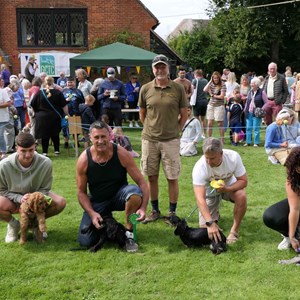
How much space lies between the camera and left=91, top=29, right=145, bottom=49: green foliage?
54.4ft

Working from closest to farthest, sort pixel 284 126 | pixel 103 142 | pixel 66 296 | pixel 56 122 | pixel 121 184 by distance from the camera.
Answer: pixel 66 296
pixel 103 142
pixel 121 184
pixel 284 126
pixel 56 122

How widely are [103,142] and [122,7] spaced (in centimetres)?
1375

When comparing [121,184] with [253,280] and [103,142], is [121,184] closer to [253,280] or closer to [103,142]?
[103,142]

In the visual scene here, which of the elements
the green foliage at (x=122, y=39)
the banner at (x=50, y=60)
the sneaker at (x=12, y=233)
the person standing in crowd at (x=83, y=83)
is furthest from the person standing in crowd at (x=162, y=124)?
the banner at (x=50, y=60)

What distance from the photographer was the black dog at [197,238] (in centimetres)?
396

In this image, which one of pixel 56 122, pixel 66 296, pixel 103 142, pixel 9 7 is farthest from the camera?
pixel 9 7

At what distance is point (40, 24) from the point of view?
17.1 metres

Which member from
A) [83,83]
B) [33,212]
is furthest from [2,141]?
[33,212]

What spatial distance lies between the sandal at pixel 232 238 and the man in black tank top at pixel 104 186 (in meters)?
0.85

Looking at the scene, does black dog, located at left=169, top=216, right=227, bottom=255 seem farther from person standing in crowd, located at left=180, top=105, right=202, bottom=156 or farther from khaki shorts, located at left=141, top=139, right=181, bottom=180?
person standing in crowd, located at left=180, top=105, right=202, bottom=156

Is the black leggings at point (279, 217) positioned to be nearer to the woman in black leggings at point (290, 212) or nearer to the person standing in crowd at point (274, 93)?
the woman in black leggings at point (290, 212)

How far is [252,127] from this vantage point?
32.1 feet

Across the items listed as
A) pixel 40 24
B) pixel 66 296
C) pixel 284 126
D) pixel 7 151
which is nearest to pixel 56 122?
pixel 7 151

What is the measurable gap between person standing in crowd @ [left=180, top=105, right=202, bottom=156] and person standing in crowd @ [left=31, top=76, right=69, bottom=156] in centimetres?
240
